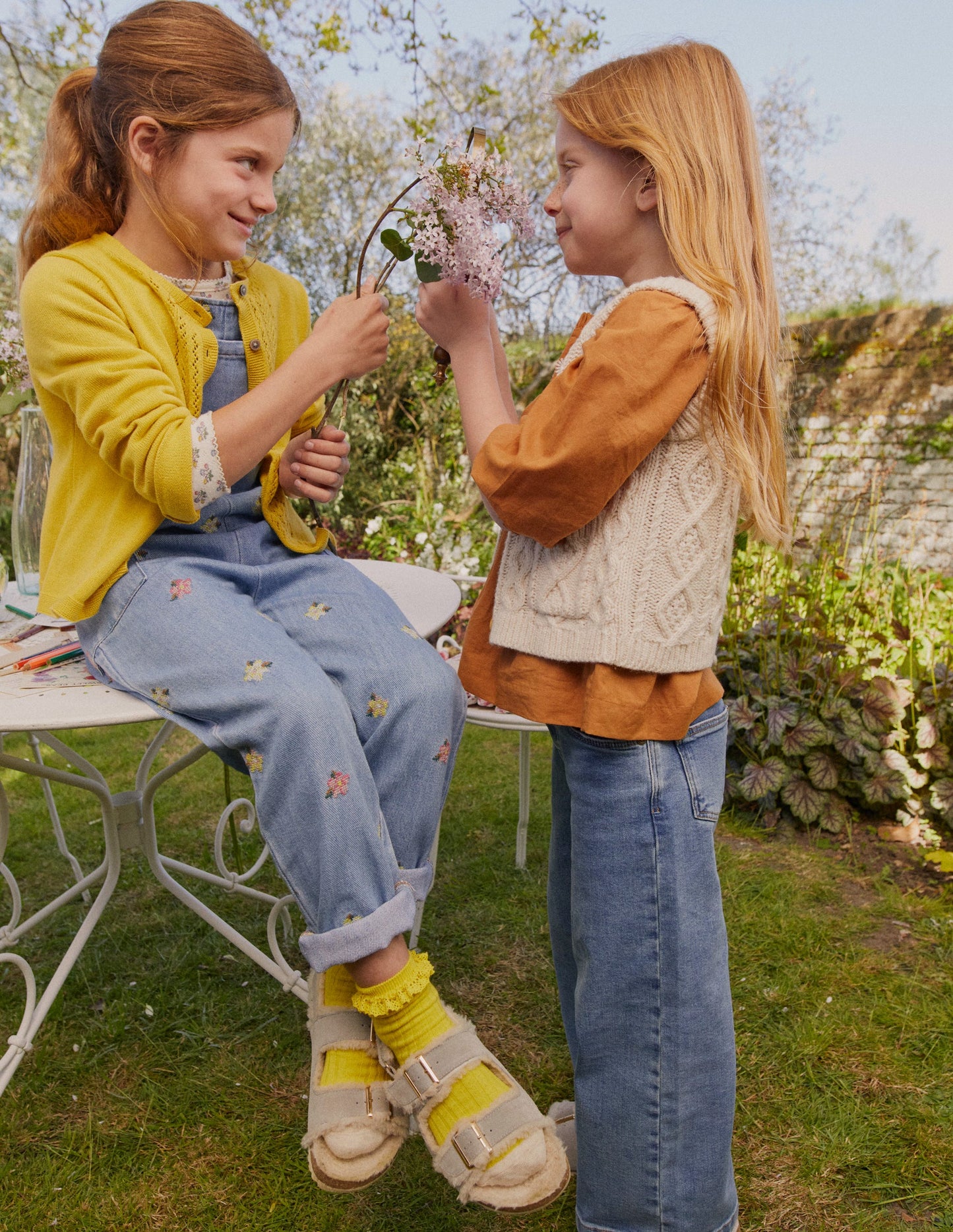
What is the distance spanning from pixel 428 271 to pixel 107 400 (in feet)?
1.74

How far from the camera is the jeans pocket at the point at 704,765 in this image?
1.35 meters

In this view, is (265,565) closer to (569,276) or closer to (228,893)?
(228,893)

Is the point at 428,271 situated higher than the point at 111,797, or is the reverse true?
the point at 428,271

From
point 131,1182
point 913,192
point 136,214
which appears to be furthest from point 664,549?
point 913,192

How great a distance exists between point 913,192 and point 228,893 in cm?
1217

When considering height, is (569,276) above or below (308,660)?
above

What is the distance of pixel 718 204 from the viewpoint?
1285 mm

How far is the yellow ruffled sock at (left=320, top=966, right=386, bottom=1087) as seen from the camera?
1.28 meters

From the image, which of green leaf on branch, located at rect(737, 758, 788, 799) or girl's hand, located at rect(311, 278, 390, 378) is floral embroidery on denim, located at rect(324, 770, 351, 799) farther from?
green leaf on branch, located at rect(737, 758, 788, 799)

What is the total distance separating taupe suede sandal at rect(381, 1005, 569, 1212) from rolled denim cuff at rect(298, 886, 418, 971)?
15 centimetres

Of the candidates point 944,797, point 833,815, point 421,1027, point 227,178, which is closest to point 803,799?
point 833,815

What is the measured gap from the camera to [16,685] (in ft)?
5.06

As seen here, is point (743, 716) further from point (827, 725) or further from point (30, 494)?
point (30, 494)

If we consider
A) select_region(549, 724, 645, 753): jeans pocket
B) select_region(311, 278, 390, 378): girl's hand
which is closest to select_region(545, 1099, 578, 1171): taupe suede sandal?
select_region(549, 724, 645, 753): jeans pocket
